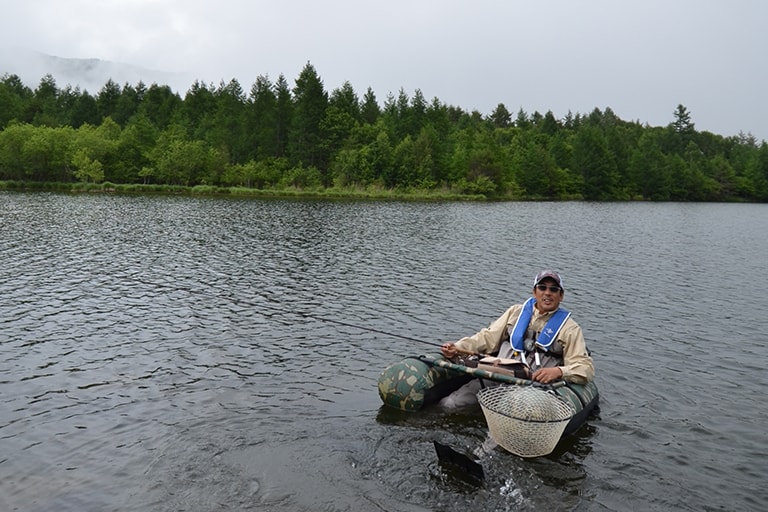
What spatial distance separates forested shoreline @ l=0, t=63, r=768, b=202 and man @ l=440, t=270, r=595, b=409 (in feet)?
262

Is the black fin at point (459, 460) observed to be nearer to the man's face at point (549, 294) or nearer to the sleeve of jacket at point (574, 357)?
the sleeve of jacket at point (574, 357)

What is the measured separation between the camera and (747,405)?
1152cm

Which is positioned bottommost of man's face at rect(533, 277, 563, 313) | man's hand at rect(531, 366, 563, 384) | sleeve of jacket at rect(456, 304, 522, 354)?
man's hand at rect(531, 366, 563, 384)

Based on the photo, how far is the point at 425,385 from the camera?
10.3 meters

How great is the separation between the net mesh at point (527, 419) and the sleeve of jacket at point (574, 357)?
3.27 ft

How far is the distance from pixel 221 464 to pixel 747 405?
10.2 metres

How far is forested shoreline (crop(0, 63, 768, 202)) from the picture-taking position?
92250 millimetres

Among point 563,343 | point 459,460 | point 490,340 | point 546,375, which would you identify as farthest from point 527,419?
point 490,340

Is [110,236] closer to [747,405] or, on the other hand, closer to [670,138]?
[747,405]

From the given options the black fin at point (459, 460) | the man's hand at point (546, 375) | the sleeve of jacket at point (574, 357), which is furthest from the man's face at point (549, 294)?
the black fin at point (459, 460)

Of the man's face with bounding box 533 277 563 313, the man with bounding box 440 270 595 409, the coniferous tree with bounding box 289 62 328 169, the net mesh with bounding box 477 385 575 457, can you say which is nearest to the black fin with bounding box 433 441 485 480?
the net mesh with bounding box 477 385 575 457

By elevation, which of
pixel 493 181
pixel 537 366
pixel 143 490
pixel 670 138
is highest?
pixel 670 138

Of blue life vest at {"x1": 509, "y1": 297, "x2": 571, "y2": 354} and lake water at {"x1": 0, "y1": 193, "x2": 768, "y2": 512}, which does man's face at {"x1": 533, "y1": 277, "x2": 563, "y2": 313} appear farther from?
lake water at {"x1": 0, "y1": 193, "x2": 768, "y2": 512}

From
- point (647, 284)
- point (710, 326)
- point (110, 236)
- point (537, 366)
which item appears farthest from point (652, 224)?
point (537, 366)
